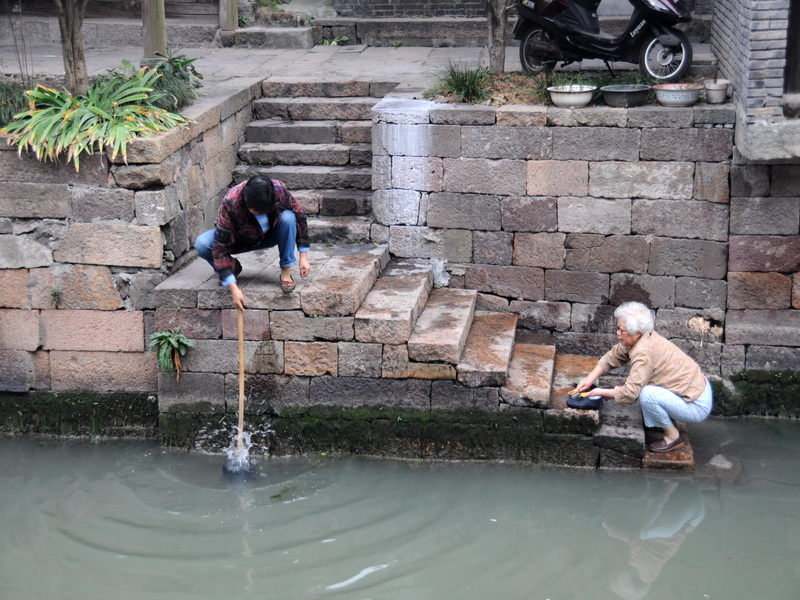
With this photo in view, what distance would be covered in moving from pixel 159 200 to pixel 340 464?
2361 millimetres

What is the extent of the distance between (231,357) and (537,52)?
3.96m

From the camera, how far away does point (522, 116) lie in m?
7.75

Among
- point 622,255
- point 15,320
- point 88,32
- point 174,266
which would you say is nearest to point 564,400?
point 622,255

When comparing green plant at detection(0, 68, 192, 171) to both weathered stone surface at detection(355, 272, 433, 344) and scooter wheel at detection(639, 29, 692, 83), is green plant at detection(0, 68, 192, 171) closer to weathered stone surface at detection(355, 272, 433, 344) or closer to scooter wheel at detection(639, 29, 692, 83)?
weathered stone surface at detection(355, 272, 433, 344)

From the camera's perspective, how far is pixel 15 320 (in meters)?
7.71

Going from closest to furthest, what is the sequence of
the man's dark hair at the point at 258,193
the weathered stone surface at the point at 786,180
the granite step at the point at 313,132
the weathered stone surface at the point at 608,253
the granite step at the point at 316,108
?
1. the man's dark hair at the point at 258,193
2. the weathered stone surface at the point at 786,180
3. the weathered stone surface at the point at 608,253
4. the granite step at the point at 313,132
5. the granite step at the point at 316,108

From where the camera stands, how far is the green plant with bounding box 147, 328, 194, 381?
7.15m

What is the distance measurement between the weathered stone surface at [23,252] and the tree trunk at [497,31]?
413 cm

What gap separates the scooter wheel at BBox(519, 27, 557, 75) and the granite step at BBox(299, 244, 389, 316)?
2.48m

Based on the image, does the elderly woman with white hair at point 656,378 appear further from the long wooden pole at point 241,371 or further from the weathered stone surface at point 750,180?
the long wooden pole at point 241,371

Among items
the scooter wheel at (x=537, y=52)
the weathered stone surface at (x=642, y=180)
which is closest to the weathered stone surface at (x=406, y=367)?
the weathered stone surface at (x=642, y=180)

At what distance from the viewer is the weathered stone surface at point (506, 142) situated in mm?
7785

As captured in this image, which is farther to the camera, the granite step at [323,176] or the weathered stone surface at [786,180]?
the granite step at [323,176]

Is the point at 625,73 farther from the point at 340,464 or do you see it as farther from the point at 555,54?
the point at 340,464
